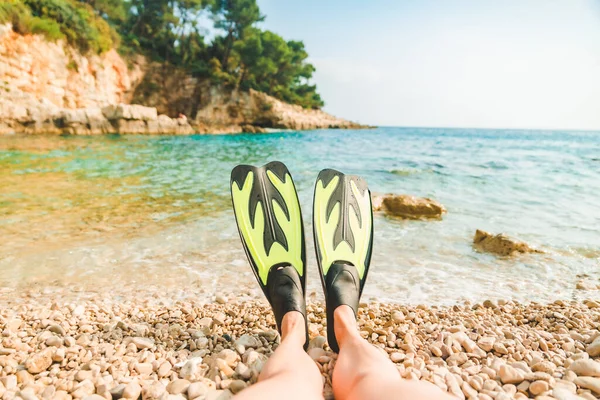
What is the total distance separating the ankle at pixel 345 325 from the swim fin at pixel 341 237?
3 cm

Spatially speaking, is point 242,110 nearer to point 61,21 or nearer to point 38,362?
point 61,21

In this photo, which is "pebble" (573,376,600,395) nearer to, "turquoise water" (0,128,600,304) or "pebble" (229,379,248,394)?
"turquoise water" (0,128,600,304)

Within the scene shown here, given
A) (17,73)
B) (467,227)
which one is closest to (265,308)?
(467,227)

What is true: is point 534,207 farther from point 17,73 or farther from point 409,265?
point 17,73

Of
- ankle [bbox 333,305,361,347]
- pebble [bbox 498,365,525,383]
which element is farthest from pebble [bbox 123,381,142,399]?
pebble [bbox 498,365,525,383]

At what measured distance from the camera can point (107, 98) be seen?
914 inches

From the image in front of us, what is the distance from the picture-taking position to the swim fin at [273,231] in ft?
6.06

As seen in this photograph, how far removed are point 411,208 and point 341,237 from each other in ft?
8.40

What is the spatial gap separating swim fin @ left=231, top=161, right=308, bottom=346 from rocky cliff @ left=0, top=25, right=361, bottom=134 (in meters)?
18.8

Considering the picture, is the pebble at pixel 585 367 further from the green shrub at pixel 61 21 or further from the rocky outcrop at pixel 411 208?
the green shrub at pixel 61 21

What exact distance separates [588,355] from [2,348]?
8.50 ft

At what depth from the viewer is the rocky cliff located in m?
16.4

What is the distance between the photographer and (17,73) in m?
16.7

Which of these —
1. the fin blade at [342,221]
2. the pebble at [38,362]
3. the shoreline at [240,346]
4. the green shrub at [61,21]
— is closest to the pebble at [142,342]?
the shoreline at [240,346]
